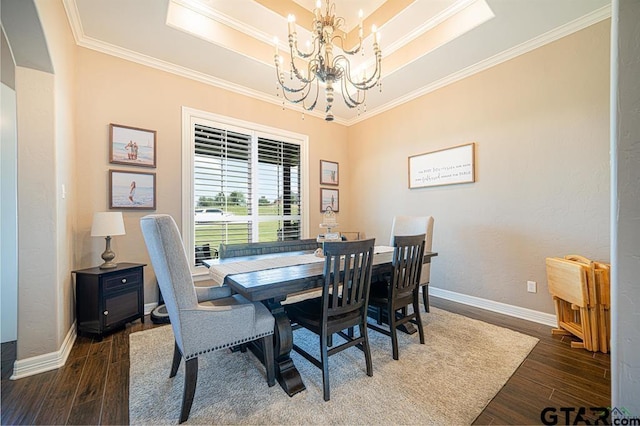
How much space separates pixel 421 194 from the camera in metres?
3.81

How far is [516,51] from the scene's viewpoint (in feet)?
9.49

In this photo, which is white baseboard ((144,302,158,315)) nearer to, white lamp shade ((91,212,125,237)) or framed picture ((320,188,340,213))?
white lamp shade ((91,212,125,237))

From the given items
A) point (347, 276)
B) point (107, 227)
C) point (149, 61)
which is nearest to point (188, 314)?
point (347, 276)

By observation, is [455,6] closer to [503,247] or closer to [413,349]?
[503,247]

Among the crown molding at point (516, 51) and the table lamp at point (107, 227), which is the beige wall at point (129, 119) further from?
the crown molding at point (516, 51)

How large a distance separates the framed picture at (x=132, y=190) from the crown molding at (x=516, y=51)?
3.63 metres

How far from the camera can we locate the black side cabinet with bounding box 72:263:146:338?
2.36 meters

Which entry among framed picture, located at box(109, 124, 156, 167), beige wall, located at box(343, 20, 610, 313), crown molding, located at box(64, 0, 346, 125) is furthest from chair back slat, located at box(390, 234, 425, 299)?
crown molding, located at box(64, 0, 346, 125)

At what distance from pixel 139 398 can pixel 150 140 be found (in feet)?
8.57

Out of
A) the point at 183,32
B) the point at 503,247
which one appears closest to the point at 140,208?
the point at 183,32

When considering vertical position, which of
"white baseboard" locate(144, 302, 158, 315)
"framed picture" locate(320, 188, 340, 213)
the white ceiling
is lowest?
"white baseboard" locate(144, 302, 158, 315)

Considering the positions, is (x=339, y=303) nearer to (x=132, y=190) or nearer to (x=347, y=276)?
(x=347, y=276)

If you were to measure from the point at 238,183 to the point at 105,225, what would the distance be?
5.35ft

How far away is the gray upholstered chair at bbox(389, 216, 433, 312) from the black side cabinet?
285 centimetres
